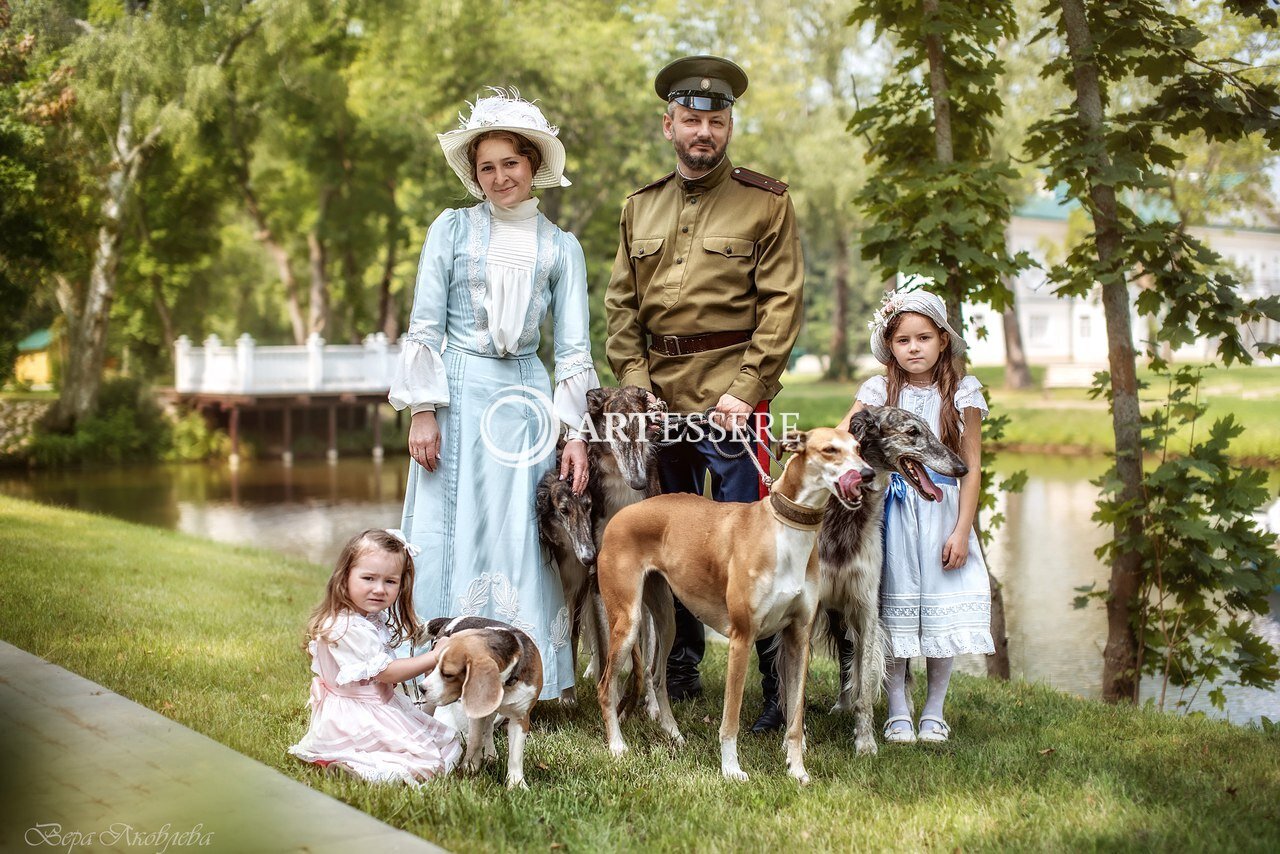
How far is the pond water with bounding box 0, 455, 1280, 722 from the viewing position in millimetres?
9172

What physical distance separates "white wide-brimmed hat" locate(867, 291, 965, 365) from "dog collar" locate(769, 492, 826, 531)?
109 cm

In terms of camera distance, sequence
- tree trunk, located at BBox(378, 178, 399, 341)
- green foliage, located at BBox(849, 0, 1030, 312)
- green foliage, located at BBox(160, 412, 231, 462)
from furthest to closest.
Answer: tree trunk, located at BBox(378, 178, 399, 341)
green foliage, located at BBox(160, 412, 231, 462)
green foliage, located at BBox(849, 0, 1030, 312)

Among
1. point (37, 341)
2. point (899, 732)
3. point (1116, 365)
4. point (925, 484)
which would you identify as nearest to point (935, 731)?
point (899, 732)

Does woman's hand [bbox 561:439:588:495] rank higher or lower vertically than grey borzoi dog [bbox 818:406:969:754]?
higher

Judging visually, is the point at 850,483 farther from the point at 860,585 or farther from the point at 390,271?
the point at 390,271

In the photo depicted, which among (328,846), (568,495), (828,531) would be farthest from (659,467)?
(328,846)

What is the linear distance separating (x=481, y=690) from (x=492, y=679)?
5cm

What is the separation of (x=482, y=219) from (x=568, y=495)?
119 centimetres

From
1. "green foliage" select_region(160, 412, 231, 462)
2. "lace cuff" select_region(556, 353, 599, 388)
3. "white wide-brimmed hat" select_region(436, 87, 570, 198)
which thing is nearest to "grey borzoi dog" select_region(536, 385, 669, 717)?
"lace cuff" select_region(556, 353, 599, 388)

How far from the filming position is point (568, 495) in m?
4.56

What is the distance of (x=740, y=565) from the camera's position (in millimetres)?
4027

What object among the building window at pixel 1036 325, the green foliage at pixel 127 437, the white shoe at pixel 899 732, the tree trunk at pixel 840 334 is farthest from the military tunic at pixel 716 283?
the tree trunk at pixel 840 334

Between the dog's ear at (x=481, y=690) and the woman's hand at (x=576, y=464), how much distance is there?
98 cm

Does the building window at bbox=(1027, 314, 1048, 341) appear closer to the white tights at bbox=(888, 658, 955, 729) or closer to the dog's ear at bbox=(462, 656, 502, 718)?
the white tights at bbox=(888, 658, 955, 729)
